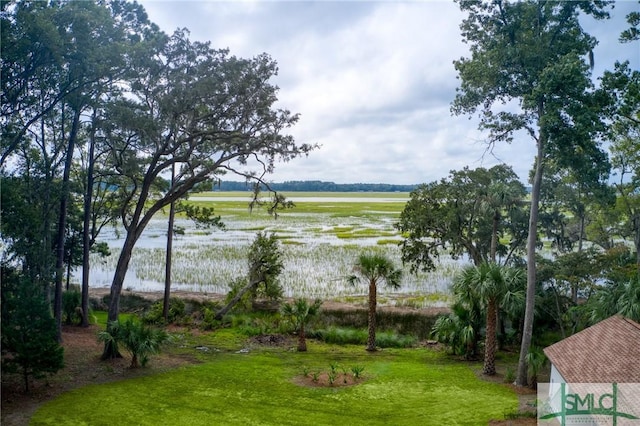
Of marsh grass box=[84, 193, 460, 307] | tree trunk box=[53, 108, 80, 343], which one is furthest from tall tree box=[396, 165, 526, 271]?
tree trunk box=[53, 108, 80, 343]

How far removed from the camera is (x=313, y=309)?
21906 mm

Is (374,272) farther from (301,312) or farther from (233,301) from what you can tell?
(233,301)

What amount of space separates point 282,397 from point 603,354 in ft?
28.9

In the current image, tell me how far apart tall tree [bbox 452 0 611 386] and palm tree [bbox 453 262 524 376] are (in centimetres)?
115

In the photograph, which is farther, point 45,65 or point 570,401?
point 45,65

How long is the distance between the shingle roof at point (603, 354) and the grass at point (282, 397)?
215cm

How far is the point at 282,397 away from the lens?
14711 mm

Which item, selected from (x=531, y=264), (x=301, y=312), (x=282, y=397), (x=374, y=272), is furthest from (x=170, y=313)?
(x=531, y=264)

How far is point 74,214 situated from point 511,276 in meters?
20.5

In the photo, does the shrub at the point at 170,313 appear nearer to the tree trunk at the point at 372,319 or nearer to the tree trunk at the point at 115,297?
the tree trunk at the point at 115,297

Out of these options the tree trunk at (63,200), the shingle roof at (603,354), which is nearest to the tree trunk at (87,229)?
the tree trunk at (63,200)

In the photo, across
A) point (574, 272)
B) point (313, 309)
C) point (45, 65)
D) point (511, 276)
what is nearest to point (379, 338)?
point (313, 309)

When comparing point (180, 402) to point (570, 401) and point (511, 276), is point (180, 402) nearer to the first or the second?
point (570, 401)

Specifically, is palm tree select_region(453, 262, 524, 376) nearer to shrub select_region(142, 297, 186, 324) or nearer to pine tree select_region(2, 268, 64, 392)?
pine tree select_region(2, 268, 64, 392)
